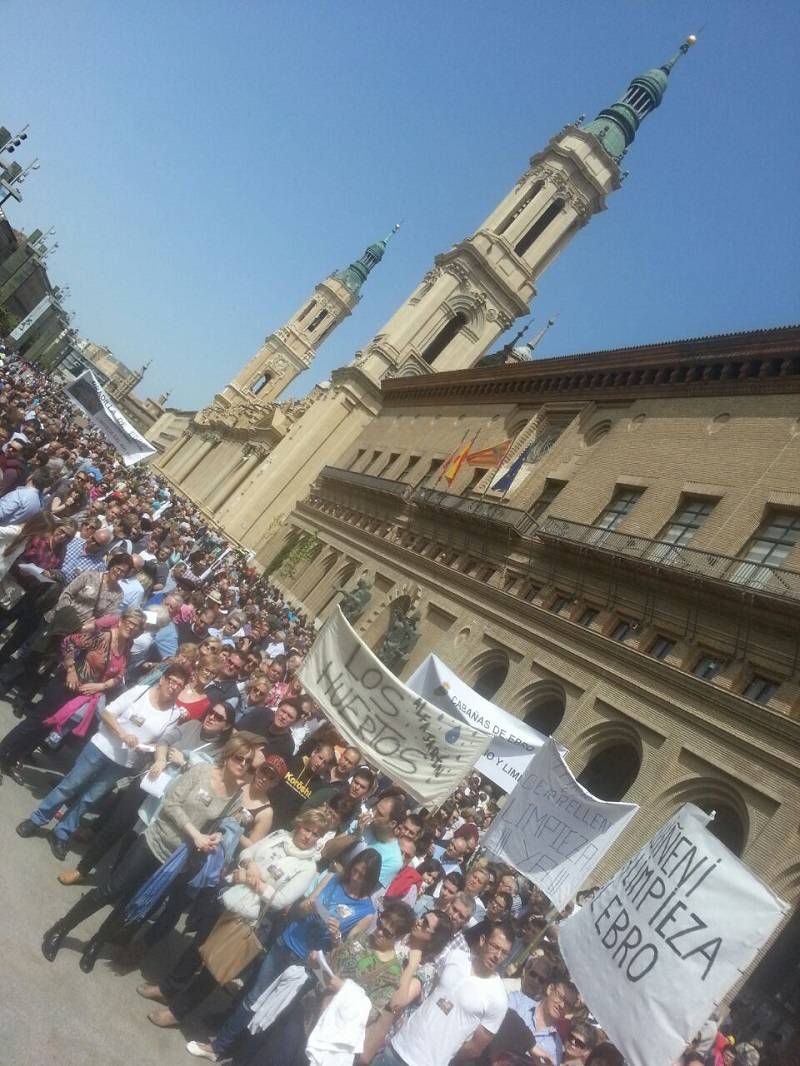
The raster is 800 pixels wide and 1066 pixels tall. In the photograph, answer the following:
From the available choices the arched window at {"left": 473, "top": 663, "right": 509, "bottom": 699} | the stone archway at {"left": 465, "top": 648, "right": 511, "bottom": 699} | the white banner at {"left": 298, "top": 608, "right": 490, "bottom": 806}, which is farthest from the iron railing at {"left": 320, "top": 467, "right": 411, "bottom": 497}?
the white banner at {"left": 298, "top": 608, "right": 490, "bottom": 806}

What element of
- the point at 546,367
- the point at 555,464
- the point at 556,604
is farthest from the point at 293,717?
the point at 546,367

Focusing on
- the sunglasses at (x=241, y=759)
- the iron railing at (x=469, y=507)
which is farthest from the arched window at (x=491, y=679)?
the sunglasses at (x=241, y=759)

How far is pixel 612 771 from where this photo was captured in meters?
18.0

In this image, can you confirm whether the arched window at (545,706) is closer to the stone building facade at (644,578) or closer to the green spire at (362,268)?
the stone building facade at (644,578)

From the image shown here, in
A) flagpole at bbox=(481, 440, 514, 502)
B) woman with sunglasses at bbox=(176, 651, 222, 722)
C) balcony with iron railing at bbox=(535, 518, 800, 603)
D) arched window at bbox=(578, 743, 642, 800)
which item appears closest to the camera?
woman with sunglasses at bbox=(176, 651, 222, 722)

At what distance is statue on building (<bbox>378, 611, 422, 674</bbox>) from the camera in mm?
26794

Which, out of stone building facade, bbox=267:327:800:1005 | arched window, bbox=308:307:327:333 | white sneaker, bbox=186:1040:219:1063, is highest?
arched window, bbox=308:307:327:333

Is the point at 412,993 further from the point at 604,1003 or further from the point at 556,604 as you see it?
the point at 556,604

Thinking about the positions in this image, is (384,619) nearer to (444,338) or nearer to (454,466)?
(454,466)

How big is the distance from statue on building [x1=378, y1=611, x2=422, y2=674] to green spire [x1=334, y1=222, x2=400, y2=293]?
67.7 metres

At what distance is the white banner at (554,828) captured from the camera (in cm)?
874

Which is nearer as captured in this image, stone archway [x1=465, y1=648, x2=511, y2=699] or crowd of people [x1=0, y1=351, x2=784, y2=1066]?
crowd of people [x1=0, y1=351, x2=784, y2=1066]

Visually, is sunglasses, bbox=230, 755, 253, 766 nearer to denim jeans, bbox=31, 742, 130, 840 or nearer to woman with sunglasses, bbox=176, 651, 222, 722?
woman with sunglasses, bbox=176, 651, 222, 722

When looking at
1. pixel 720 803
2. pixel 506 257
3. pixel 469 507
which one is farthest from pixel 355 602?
pixel 506 257
